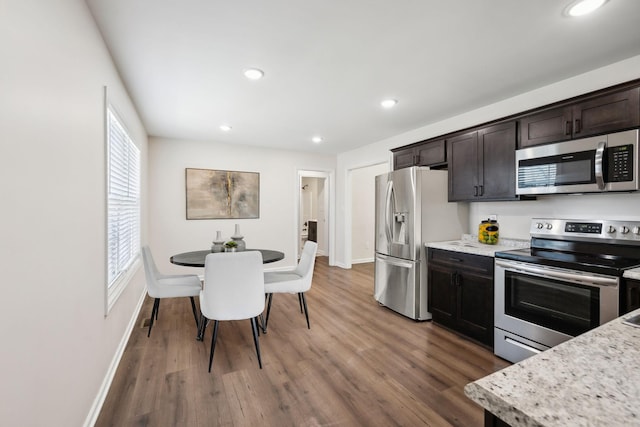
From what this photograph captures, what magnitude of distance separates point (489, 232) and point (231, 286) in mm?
2657

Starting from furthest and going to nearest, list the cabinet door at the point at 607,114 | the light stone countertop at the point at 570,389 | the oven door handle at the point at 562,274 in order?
1. the cabinet door at the point at 607,114
2. the oven door handle at the point at 562,274
3. the light stone countertop at the point at 570,389

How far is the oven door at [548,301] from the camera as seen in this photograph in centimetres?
195

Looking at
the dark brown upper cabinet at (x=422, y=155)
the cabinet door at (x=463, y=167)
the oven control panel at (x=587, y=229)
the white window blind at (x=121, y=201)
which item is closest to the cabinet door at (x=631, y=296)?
the oven control panel at (x=587, y=229)

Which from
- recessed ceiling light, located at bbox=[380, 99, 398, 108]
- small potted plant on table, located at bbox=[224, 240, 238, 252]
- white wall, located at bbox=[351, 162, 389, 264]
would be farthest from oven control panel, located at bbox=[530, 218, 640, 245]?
white wall, located at bbox=[351, 162, 389, 264]

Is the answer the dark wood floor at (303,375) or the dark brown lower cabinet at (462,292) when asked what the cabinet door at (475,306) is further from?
the dark wood floor at (303,375)

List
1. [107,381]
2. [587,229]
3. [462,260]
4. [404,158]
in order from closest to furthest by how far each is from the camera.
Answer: [107,381], [587,229], [462,260], [404,158]

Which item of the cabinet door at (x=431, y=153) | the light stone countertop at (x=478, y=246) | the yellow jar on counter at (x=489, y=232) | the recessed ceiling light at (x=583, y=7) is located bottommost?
the light stone countertop at (x=478, y=246)

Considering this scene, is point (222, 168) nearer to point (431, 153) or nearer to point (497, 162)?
point (431, 153)

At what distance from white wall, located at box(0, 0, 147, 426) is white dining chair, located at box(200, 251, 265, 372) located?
2.28ft

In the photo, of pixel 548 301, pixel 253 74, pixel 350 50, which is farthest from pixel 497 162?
pixel 253 74

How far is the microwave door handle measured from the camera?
2186mm

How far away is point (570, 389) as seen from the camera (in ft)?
2.07

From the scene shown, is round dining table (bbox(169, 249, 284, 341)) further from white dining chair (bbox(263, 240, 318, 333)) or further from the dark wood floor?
white dining chair (bbox(263, 240, 318, 333))

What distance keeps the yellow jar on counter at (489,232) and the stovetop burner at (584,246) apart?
15.5 inches
